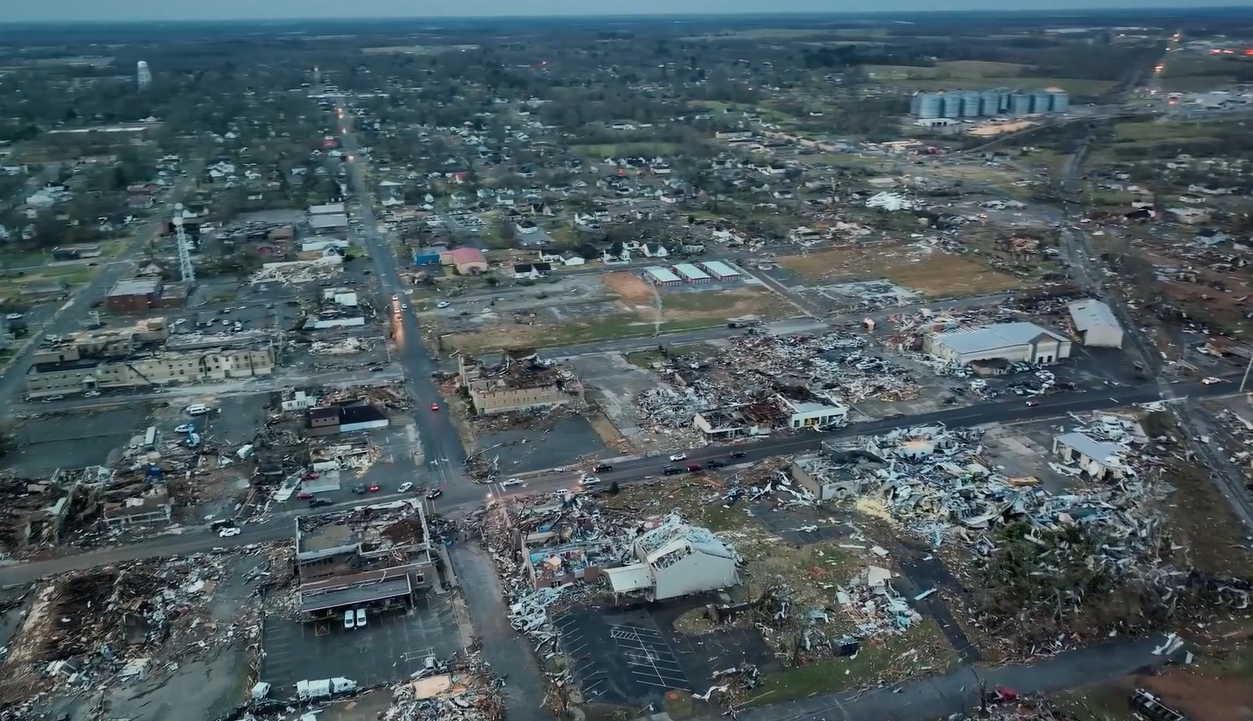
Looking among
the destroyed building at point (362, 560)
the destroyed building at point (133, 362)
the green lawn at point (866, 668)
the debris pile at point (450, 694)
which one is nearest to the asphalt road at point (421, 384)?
the destroyed building at point (362, 560)

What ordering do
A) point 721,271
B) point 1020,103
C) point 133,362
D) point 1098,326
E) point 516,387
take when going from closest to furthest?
point 516,387
point 133,362
point 1098,326
point 721,271
point 1020,103

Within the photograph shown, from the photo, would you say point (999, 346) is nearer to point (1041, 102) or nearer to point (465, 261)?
point (465, 261)

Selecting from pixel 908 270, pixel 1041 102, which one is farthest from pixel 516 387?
pixel 1041 102

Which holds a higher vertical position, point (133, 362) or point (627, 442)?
point (133, 362)

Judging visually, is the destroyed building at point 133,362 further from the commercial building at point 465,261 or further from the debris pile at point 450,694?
the debris pile at point 450,694

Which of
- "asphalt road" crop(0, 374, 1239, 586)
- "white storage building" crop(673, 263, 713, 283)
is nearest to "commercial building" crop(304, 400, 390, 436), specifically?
"asphalt road" crop(0, 374, 1239, 586)
